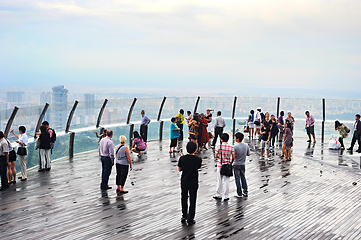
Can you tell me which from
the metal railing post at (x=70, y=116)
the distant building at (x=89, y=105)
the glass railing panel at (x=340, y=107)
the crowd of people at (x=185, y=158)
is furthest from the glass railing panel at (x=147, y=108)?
the glass railing panel at (x=340, y=107)

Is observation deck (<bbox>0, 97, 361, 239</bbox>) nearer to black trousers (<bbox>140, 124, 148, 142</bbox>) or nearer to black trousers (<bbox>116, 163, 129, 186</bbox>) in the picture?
black trousers (<bbox>116, 163, 129, 186</bbox>)

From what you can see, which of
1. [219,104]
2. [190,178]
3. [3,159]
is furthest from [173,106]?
[190,178]

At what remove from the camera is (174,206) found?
735 cm

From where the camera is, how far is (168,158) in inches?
501

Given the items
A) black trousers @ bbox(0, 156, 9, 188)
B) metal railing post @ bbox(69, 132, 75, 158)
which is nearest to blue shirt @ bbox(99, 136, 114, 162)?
black trousers @ bbox(0, 156, 9, 188)

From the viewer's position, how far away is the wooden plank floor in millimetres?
5996

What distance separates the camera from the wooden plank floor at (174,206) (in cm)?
600

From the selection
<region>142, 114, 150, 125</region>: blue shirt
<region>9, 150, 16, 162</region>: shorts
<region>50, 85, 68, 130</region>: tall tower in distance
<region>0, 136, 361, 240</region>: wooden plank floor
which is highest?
<region>50, 85, 68, 130</region>: tall tower in distance

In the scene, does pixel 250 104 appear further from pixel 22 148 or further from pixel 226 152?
pixel 22 148

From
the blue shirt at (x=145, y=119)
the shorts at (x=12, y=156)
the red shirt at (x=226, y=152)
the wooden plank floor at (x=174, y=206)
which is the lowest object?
the wooden plank floor at (x=174, y=206)

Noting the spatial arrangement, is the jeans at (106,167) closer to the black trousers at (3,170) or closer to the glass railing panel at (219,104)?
the black trousers at (3,170)

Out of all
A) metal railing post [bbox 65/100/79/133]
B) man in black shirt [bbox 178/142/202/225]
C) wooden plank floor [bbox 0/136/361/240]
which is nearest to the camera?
wooden plank floor [bbox 0/136/361/240]

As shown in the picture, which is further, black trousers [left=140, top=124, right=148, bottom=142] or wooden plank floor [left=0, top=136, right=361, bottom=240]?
black trousers [left=140, top=124, right=148, bottom=142]

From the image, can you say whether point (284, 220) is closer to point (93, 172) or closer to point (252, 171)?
point (252, 171)
